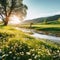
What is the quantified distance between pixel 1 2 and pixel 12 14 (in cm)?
592

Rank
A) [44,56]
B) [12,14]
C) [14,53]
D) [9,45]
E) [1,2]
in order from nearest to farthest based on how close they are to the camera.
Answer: [44,56], [14,53], [9,45], [1,2], [12,14]

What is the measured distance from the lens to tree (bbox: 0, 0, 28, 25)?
58.6 meters

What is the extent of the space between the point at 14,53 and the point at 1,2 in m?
46.7

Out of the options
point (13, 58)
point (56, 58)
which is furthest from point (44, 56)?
point (13, 58)

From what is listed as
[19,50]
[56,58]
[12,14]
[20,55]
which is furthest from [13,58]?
[12,14]

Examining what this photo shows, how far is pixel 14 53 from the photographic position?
12078mm

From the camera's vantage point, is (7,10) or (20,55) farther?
(7,10)

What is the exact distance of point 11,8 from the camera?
198 ft

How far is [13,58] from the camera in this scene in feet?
37.8

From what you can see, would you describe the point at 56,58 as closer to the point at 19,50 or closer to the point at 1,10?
the point at 19,50

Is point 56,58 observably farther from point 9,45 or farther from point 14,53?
point 9,45

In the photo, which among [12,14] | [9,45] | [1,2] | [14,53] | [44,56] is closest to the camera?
[44,56]

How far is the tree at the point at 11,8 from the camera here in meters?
58.6

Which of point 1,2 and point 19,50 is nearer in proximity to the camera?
point 19,50
